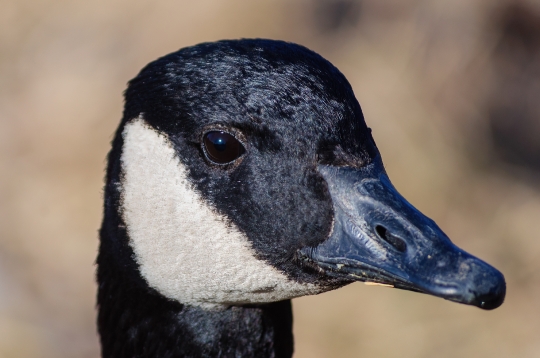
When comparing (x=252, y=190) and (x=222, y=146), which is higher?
(x=222, y=146)

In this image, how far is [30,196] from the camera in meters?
7.16

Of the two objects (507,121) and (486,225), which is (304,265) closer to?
(486,225)

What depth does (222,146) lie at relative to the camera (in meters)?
2.37

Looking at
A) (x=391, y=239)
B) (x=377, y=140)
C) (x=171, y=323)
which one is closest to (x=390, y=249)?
(x=391, y=239)

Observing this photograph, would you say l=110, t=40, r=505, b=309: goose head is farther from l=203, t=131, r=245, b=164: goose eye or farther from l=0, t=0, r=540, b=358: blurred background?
l=0, t=0, r=540, b=358: blurred background

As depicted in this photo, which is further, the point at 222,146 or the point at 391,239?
the point at 222,146

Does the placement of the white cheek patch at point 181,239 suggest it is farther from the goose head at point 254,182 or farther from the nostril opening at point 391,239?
the nostril opening at point 391,239

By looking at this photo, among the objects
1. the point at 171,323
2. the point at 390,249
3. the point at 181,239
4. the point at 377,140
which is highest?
the point at 377,140

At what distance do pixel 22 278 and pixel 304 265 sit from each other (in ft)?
17.4

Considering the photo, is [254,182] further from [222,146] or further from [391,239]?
[391,239]

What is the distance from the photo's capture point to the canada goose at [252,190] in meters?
2.22

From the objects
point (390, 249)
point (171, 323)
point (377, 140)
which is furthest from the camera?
point (377, 140)

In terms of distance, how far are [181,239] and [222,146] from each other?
0.39m

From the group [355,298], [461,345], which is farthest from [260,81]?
[461,345]
